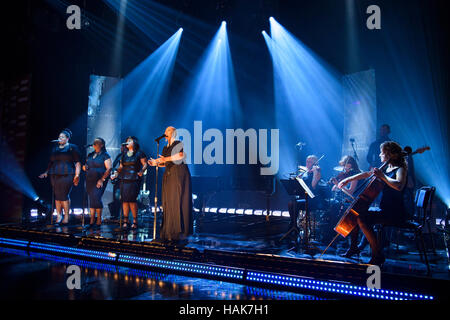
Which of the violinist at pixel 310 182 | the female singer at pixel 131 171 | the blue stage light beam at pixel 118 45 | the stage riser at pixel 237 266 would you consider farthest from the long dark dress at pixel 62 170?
the violinist at pixel 310 182

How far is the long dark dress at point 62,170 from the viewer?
6926mm

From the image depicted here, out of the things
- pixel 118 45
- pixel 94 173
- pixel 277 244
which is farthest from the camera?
pixel 118 45

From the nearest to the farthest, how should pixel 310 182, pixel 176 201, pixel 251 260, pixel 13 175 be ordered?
pixel 251 260 → pixel 176 201 → pixel 310 182 → pixel 13 175

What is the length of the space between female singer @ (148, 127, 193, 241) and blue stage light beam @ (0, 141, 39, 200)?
15.9ft

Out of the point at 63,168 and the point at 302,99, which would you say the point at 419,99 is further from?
the point at 63,168

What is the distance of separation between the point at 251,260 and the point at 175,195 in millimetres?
1529

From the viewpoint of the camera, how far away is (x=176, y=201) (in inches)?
197

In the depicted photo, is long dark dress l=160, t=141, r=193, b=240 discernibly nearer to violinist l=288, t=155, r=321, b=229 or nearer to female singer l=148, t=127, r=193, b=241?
female singer l=148, t=127, r=193, b=241

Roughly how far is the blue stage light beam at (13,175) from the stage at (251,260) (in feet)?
6.86

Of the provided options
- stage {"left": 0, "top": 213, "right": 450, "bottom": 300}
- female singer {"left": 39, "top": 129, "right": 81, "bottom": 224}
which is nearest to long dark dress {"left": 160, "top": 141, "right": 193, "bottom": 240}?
stage {"left": 0, "top": 213, "right": 450, "bottom": 300}

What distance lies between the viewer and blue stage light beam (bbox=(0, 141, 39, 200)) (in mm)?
8125

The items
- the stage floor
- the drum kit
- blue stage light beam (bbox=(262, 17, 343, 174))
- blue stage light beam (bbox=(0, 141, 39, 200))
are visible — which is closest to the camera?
the stage floor

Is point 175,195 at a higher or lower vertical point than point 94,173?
lower

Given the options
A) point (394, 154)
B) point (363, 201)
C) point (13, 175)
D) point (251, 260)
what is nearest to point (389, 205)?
point (363, 201)
